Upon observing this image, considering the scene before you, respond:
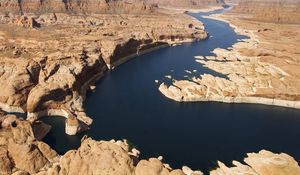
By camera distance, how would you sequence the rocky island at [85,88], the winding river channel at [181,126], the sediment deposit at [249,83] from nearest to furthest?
1. the rocky island at [85,88]
2. the winding river channel at [181,126]
3. the sediment deposit at [249,83]

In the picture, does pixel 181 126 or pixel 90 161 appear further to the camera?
pixel 181 126

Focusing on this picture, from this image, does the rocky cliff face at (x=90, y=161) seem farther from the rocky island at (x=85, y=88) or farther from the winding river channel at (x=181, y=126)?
the winding river channel at (x=181, y=126)

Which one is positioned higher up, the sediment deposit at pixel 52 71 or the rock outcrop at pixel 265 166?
the sediment deposit at pixel 52 71

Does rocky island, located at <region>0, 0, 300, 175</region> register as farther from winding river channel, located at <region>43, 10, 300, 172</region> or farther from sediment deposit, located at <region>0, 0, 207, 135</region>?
winding river channel, located at <region>43, 10, 300, 172</region>

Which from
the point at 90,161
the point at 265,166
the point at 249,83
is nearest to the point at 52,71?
the point at 90,161

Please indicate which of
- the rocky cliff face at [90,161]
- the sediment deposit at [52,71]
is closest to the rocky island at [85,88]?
the rocky cliff face at [90,161]

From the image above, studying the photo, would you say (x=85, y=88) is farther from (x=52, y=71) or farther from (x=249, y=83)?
(x=249, y=83)

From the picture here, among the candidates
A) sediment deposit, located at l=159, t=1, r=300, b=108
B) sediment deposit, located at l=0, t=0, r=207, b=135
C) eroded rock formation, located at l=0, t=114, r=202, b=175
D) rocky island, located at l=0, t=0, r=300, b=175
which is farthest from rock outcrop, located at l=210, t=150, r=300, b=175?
sediment deposit, located at l=159, t=1, r=300, b=108

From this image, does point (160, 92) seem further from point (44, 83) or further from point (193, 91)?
point (44, 83)
